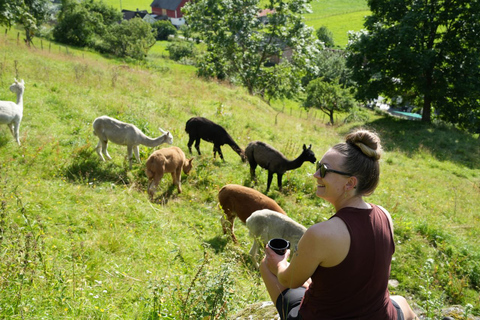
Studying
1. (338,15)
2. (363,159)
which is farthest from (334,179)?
(338,15)

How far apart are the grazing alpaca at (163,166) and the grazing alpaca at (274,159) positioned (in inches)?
90.5

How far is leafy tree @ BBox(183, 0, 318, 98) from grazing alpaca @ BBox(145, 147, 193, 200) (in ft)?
65.5

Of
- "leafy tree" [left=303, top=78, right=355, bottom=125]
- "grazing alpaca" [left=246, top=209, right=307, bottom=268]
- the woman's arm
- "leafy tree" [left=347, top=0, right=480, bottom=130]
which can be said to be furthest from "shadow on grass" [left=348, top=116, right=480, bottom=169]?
the woman's arm

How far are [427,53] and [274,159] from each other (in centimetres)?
1758

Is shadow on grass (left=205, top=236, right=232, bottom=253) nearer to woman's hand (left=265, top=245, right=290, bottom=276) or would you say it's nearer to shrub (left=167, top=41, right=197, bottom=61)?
woman's hand (left=265, top=245, right=290, bottom=276)

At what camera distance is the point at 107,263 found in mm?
5020

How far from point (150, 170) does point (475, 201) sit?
11766 millimetres

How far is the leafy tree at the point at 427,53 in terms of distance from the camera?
72.7ft

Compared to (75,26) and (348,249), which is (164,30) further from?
(348,249)

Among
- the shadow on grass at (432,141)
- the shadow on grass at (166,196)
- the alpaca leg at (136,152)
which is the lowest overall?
the shadow on grass at (432,141)

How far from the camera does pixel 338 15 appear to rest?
9238cm

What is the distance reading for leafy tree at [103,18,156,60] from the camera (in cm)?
4763

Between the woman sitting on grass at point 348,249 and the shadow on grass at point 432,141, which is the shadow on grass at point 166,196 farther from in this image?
the shadow on grass at point 432,141

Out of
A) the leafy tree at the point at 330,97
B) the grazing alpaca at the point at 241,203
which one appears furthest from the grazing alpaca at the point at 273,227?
the leafy tree at the point at 330,97
